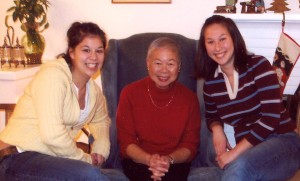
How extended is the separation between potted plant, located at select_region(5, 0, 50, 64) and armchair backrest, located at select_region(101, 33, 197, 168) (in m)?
0.72

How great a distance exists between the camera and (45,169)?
4.95 feet

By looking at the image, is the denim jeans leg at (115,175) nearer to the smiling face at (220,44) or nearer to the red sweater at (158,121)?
the red sweater at (158,121)

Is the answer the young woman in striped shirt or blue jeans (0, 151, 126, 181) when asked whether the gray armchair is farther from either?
blue jeans (0, 151, 126, 181)

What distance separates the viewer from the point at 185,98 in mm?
2033

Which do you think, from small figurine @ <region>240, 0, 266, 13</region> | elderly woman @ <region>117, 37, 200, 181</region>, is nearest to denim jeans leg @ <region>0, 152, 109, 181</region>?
elderly woman @ <region>117, 37, 200, 181</region>

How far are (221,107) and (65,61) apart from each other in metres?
0.80

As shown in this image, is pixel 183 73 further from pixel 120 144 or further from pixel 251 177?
pixel 251 177

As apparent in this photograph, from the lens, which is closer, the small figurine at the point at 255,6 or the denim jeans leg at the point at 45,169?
the denim jeans leg at the point at 45,169

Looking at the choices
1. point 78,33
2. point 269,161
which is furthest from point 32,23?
point 269,161

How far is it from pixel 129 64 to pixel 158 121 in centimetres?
46

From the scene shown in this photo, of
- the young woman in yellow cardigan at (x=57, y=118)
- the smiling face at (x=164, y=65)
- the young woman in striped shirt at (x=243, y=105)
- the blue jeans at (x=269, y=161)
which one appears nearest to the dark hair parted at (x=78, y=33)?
the young woman in yellow cardigan at (x=57, y=118)

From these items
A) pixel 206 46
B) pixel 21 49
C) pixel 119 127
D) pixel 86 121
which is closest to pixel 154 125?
pixel 119 127

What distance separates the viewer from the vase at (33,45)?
2.71m

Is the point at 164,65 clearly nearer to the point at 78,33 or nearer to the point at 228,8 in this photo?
the point at 78,33
